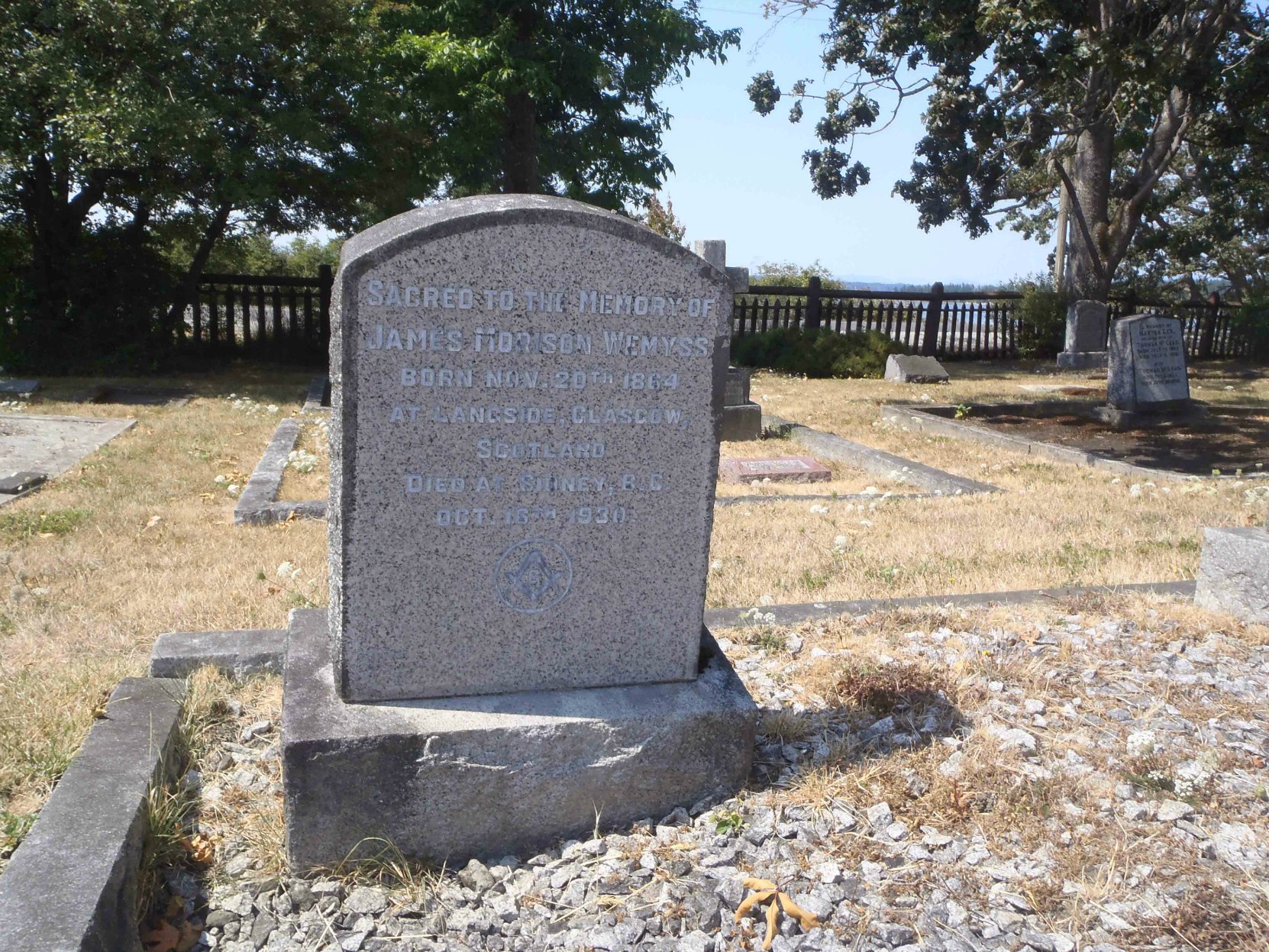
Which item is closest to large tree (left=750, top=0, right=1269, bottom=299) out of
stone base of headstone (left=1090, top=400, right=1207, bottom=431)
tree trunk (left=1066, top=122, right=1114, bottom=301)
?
tree trunk (left=1066, top=122, right=1114, bottom=301)

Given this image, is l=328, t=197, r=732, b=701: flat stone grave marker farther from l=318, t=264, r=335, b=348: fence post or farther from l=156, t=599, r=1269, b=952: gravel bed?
l=318, t=264, r=335, b=348: fence post

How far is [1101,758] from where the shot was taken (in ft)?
10.1

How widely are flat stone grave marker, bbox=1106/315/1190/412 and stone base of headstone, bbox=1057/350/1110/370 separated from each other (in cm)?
626

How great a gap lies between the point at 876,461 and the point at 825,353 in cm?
824

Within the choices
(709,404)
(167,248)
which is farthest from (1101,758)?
(167,248)

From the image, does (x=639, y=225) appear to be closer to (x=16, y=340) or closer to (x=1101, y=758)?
(x=1101, y=758)

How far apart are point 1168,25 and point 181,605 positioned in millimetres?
11834

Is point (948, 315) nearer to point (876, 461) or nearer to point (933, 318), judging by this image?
point (933, 318)

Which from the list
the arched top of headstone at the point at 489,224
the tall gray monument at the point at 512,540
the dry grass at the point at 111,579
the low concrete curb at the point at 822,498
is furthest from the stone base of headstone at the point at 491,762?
the low concrete curb at the point at 822,498

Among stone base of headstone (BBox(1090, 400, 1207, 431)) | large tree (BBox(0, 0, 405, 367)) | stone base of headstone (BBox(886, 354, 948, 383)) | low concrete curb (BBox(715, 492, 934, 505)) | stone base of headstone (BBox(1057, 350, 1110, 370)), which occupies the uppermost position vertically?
large tree (BBox(0, 0, 405, 367))

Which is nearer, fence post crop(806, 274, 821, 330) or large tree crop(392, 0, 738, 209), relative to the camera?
large tree crop(392, 0, 738, 209)

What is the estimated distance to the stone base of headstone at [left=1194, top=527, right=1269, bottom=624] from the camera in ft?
14.1

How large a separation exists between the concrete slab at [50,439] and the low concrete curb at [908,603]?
17.9 feet

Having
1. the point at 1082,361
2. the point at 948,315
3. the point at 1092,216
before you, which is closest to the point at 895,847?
the point at 1082,361
